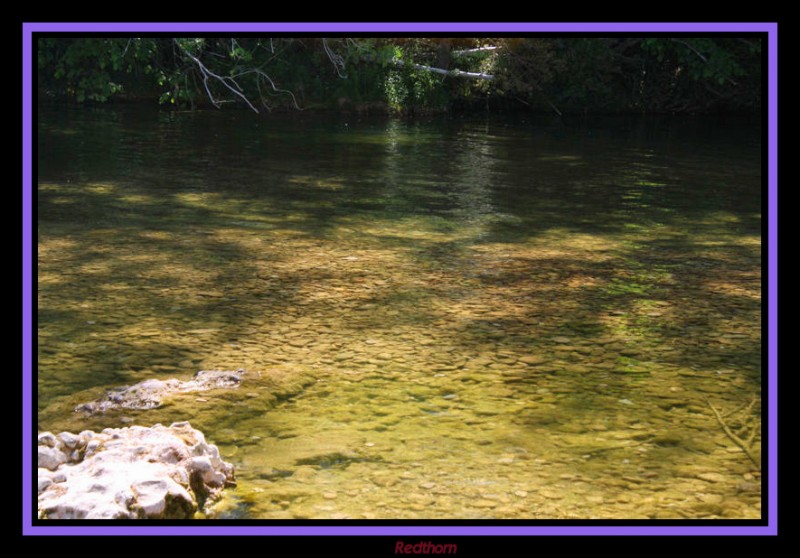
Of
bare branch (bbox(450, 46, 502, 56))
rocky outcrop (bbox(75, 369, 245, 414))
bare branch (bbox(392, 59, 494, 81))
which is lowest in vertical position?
rocky outcrop (bbox(75, 369, 245, 414))

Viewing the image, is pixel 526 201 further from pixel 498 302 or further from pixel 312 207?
pixel 498 302

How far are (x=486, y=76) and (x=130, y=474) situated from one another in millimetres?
20240

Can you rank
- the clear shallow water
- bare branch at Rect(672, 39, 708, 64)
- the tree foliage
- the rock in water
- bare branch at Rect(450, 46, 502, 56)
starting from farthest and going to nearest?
bare branch at Rect(450, 46, 502, 56)
the tree foliage
bare branch at Rect(672, 39, 708, 64)
the clear shallow water
the rock in water

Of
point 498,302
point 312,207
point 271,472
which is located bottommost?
point 271,472

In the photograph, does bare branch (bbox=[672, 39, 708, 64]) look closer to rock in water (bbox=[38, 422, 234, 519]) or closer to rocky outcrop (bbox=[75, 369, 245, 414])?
rocky outcrop (bbox=[75, 369, 245, 414])

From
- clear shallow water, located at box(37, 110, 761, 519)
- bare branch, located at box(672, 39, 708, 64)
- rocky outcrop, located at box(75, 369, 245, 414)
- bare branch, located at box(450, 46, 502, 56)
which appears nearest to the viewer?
clear shallow water, located at box(37, 110, 761, 519)

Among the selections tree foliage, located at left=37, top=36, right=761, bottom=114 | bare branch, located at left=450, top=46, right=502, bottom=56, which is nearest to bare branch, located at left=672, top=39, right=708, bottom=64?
tree foliage, located at left=37, top=36, right=761, bottom=114

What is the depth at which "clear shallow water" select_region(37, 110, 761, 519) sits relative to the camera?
3928mm

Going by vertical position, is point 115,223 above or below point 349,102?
below

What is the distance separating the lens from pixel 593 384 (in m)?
4.93

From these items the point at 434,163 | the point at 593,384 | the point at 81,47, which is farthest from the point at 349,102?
the point at 593,384

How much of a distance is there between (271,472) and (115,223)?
520cm

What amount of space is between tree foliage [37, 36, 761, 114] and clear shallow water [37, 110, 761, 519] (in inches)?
455

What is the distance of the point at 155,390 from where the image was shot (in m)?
4.71
